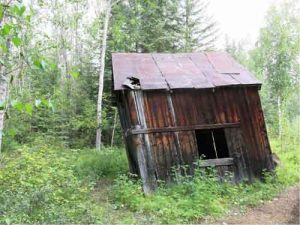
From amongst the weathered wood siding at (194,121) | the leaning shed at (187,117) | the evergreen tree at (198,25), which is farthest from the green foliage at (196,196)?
the evergreen tree at (198,25)

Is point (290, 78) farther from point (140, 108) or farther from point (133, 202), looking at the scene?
→ point (133, 202)

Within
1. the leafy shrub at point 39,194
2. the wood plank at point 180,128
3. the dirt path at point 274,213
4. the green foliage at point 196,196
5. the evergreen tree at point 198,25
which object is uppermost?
the evergreen tree at point 198,25

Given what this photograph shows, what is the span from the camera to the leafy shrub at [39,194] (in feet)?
19.9

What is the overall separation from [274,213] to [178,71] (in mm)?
5343

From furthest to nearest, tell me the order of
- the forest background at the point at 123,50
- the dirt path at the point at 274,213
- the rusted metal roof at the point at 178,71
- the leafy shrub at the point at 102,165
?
the forest background at the point at 123,50, the leafy shrub at the point at 102,165, the rusted metal roof at the point at 178,71, the dirt path at the point at 274,213

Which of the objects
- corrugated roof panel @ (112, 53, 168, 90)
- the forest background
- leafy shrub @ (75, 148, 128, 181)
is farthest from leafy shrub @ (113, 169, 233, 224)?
the forest background

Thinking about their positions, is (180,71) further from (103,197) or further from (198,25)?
(198,25)

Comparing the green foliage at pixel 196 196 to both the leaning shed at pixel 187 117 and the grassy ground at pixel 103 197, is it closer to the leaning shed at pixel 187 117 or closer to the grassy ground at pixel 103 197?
the grassy ground at pixel 103 197

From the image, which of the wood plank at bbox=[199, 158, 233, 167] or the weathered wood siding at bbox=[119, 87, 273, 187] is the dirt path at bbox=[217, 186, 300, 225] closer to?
the weathered wood siding at bbox=[119, 87, 273, 187]

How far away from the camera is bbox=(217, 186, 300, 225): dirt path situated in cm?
748

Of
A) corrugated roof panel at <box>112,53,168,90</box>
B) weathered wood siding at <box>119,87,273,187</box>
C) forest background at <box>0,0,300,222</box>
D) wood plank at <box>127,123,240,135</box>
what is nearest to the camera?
wood plank at <box>127,123,240,135</box>

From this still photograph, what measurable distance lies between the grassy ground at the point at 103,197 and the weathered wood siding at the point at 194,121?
65cm

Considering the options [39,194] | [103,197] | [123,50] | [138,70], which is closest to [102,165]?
[103,197]

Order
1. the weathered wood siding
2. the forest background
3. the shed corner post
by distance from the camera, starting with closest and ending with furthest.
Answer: the shed corner post → the weathered wood siding → the forest background
